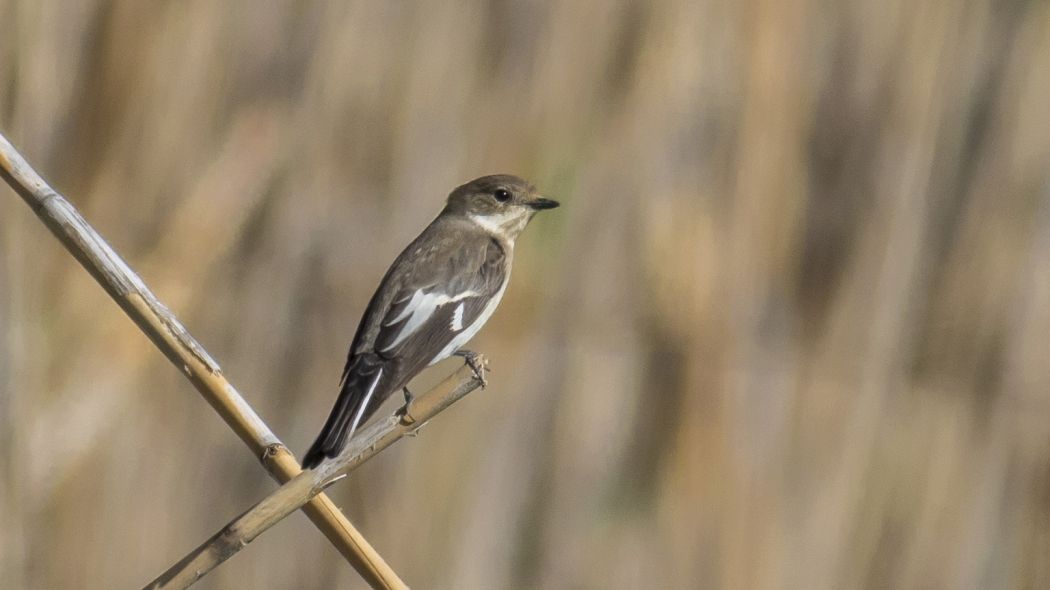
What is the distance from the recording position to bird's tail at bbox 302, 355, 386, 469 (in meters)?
1.72

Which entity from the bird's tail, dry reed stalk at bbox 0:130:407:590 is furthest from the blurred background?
dry reed stalk at bbox 0:130:407:590

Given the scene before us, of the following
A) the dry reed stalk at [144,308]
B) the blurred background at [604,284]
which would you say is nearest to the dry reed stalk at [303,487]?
the dry reed stalk at [144,308]

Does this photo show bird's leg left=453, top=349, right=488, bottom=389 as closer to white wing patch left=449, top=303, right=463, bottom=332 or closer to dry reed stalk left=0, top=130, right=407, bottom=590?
white wing patch left=449, top=303, right=463, bottom=332

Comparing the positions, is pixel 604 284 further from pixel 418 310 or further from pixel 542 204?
pixel 418 310

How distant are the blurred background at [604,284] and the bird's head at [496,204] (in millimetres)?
132

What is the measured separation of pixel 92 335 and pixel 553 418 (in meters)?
0.92

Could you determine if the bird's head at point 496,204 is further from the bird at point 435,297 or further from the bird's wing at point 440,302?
the bird's wing at point 440,302

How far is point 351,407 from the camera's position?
2.02 meters

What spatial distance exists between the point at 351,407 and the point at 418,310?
15.7 inches

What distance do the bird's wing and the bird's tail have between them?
42 mm

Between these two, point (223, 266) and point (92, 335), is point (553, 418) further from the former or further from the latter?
point (92, 335)

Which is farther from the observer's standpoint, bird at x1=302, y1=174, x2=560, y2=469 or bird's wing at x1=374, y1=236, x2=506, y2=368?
bird's wing at x1=374, y1=236, x2=506, y2=368

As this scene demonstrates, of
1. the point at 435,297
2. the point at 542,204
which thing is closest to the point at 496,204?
the point at 542,204

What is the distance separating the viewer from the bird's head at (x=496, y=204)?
2889 mm
